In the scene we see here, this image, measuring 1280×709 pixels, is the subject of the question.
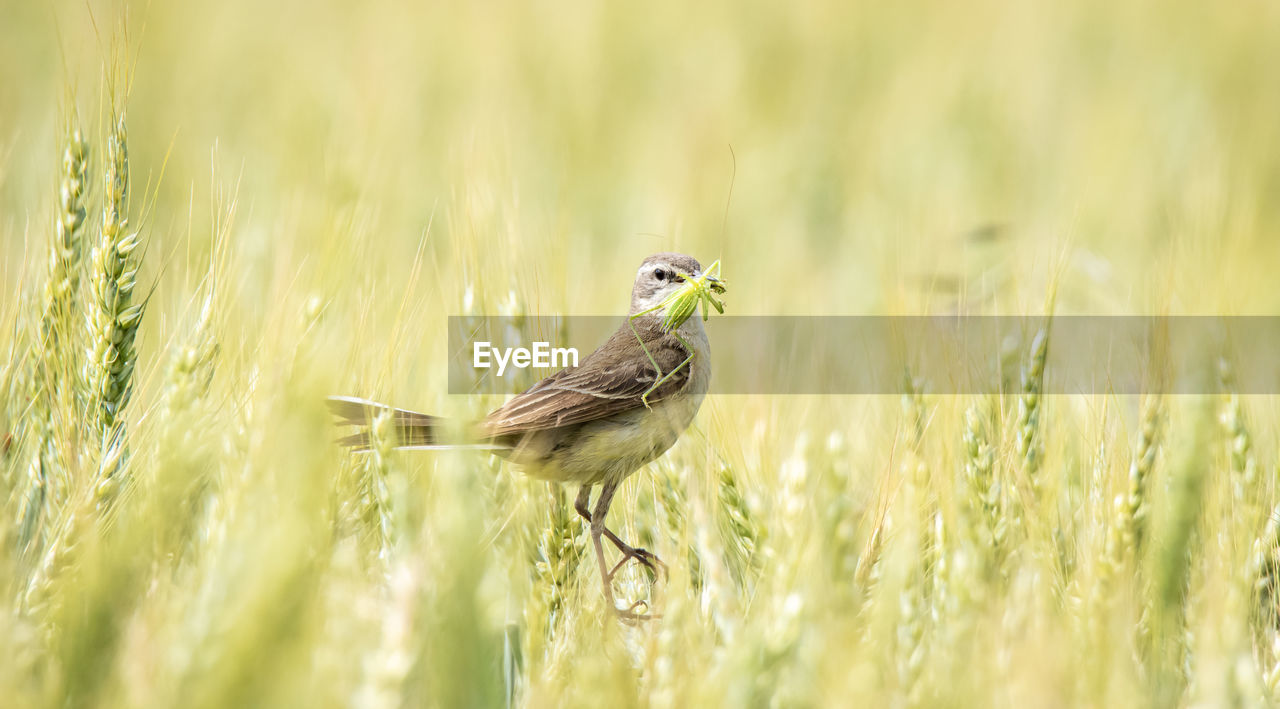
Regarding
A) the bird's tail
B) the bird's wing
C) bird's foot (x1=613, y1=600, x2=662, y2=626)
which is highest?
the bird's wing

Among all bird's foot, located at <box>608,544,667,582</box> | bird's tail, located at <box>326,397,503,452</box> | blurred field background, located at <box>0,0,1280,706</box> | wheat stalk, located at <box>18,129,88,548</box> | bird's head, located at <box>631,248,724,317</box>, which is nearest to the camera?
blurred field background, located at <box>0,0,1280,706</box>

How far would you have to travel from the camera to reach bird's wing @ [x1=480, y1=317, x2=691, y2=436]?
2629 mm

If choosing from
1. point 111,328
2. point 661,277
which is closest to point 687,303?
point 661,277

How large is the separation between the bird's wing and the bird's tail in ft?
0.43

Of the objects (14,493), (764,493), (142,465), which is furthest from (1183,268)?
(14,493)

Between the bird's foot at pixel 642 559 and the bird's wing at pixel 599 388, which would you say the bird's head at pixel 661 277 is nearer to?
the bird's wing at pixel 599 388

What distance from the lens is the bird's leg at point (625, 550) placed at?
2516 mm

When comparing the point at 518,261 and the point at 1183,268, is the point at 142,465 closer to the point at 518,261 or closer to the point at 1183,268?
the point at 518,261

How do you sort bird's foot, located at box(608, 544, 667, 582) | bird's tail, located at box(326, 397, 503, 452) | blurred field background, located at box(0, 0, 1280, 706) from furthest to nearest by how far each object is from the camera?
bird's foot, located at box(608, 544, 667, 582) → bird's tail, located at box(326, 397, 503, 452) → blurred field background, located at box(0, 0, 1280, 706)

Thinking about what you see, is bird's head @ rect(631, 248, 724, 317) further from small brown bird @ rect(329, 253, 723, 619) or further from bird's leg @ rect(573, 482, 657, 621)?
bird's leg @ rect(573, 482, 657, 621)

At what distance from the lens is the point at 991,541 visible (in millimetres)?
2303

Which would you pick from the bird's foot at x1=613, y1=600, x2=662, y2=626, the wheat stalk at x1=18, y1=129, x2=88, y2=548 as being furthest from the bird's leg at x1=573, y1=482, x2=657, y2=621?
the wheat stalk at x1=18, y1=129, x2=88, y2=548

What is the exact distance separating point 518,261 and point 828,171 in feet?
14.1

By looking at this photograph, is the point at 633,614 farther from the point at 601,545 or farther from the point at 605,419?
the point at 605,419
